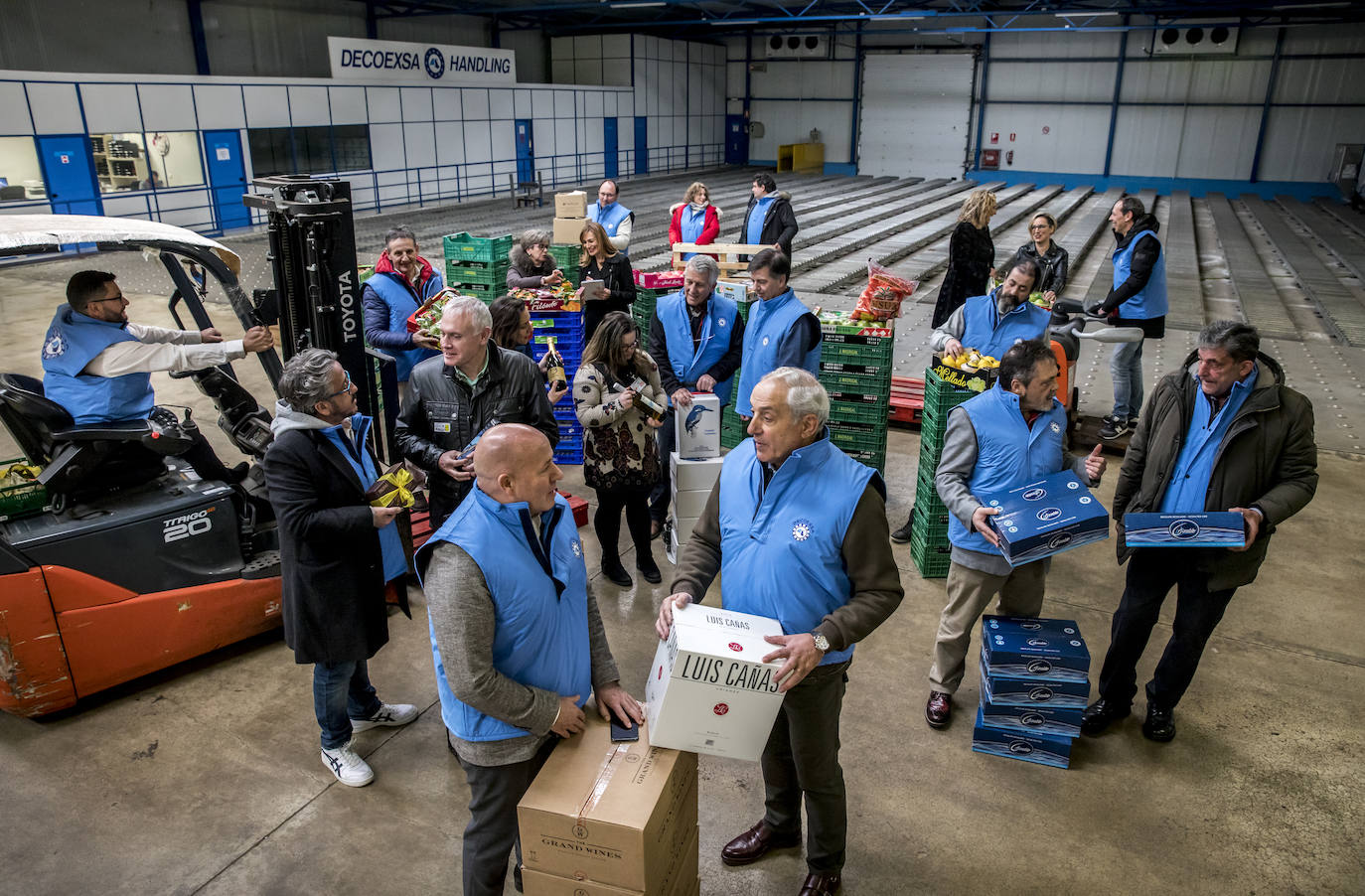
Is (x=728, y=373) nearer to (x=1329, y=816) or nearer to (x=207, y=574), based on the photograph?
(x=207, y=574)

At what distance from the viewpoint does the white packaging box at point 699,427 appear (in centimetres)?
566

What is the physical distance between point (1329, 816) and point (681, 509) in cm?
361

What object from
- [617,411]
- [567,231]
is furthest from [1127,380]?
[567,231]

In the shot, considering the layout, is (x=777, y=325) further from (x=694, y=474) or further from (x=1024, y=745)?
(x=1024, y=745)

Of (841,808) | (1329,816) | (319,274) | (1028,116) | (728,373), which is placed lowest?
(1329,816)

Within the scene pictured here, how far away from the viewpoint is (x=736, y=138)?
3875 cm

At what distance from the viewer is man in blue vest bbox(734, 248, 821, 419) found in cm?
554

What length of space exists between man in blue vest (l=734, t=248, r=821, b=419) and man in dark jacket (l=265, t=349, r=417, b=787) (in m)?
2.70

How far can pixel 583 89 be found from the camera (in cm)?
2950

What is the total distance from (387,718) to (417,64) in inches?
903

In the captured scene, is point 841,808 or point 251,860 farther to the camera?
point 251,860

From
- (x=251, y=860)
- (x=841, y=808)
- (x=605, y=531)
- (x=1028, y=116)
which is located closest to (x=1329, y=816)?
(x=841, y=808)

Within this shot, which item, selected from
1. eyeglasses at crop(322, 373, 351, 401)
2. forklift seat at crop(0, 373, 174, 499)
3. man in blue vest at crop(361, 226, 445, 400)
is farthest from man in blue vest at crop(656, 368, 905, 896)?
man in blue vest at crop(361, 226, 445, 400)

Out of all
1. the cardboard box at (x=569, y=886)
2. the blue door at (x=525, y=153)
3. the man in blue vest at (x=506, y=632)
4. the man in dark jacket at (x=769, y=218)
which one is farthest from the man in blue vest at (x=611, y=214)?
the blue door at (x=525, y=153)
